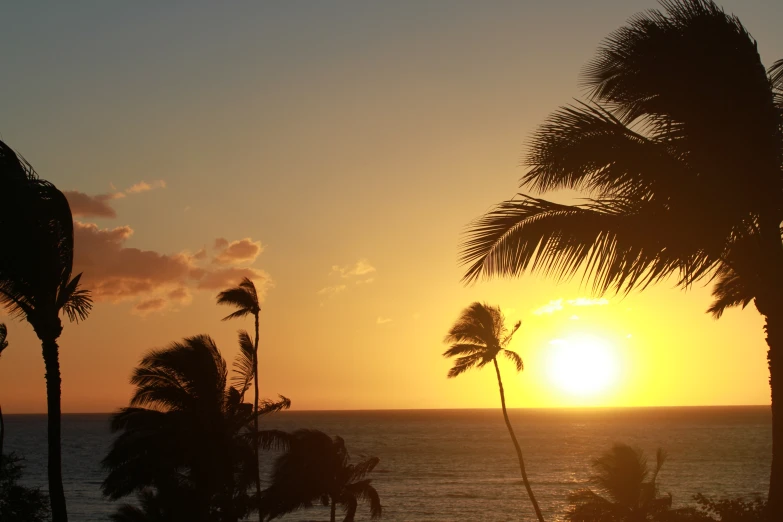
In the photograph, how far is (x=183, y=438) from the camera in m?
22.2

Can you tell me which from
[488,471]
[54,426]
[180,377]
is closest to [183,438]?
[180,377]

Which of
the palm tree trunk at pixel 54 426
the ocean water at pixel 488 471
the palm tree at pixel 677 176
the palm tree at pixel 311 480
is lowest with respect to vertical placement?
the ocean water at pixel 488 471

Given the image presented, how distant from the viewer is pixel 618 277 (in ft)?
22.0

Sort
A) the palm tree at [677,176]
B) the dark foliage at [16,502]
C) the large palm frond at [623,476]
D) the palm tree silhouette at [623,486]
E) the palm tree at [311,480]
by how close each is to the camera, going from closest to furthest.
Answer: the palm tree at [677,176] → the dark foliage at [16,502] → the palm tree silhouette at [623,486] → the large palm frond at [623,476] → the palm tree at [311,480]

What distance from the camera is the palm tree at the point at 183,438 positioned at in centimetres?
2186

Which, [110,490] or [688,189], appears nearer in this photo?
[688,189]

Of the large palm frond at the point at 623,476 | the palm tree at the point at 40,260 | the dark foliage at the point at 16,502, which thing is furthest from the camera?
the large palm frond at the point at 623,476

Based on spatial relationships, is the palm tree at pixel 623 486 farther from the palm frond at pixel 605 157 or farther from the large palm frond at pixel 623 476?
the palm frond at pixel 605 157

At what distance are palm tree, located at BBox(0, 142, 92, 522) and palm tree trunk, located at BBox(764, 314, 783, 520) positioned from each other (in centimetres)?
917

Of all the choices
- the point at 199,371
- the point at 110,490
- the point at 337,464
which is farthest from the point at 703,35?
the point at 337,464

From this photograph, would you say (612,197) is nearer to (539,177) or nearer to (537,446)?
(539,177)

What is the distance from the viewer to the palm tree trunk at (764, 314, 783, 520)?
7.11 m

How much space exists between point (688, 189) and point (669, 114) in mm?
926

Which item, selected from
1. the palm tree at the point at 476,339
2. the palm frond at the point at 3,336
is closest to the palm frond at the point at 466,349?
the palm tree at the point at 476,339
